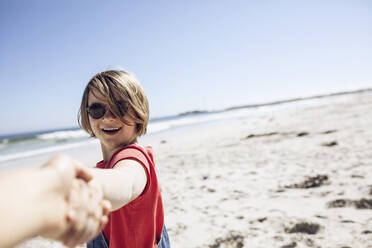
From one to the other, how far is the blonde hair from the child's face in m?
0.02

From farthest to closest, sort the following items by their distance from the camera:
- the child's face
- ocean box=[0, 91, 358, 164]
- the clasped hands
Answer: ocean box=[0, 91, 358, 164]
the child's face
the clasped hands

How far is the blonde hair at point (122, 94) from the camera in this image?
4.39ft

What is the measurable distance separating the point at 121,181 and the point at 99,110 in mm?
687

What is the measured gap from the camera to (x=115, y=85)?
4.45ft

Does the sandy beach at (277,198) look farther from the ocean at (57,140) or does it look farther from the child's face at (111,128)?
the ocean at (57,140)

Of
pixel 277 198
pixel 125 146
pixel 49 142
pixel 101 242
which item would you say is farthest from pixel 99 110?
pixel 49 142

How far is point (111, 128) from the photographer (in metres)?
1.35

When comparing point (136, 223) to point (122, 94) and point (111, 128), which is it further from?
point (122, 94)

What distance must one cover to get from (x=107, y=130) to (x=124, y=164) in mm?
404

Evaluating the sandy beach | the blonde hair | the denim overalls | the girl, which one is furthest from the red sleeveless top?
the sandy beach

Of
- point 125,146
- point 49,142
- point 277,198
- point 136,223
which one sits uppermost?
point 125,146

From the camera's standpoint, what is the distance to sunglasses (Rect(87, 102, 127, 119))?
1.34 metres

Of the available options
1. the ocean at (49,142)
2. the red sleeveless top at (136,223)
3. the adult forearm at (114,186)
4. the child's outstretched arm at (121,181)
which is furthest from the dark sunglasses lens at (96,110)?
the ocean at (49,142)

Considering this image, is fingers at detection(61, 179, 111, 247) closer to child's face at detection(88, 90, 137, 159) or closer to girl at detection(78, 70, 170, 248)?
girl at detection(78, 70, 170, 248)
